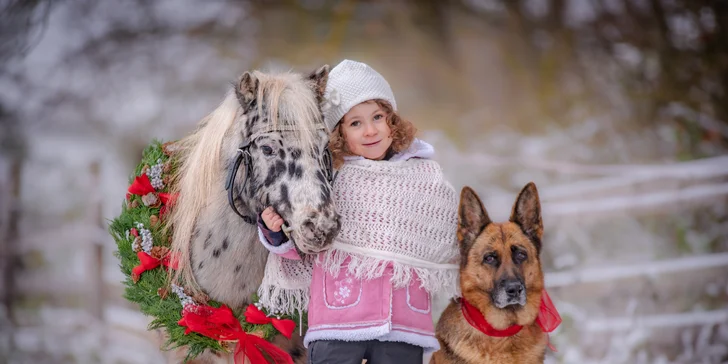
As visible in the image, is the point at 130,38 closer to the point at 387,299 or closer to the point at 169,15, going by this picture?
the point at 169,15

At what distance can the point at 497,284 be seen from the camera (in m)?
2.52

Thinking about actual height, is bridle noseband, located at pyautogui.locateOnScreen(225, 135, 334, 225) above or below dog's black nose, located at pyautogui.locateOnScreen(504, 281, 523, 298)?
above

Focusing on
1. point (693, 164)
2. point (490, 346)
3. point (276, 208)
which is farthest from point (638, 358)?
point (276, 208)

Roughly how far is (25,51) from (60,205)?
3.78 ft

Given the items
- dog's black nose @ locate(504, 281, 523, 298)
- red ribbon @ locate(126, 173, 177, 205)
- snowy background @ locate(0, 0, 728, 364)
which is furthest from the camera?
snowy background @ locate(0, 0, 728, 364)

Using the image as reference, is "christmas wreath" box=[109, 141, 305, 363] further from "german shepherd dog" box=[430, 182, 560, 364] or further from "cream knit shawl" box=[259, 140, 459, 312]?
"german shepherd dog" box=[430, 182, 560, 364]

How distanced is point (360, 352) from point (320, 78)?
99 cm

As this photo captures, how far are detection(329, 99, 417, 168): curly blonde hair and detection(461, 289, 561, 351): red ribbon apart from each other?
66 cm

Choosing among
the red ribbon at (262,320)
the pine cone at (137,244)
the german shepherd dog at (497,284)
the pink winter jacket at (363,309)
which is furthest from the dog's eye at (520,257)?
the pine cone at (137,244)

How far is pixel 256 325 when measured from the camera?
8.25ft

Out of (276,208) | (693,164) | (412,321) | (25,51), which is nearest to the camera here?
(276,208)

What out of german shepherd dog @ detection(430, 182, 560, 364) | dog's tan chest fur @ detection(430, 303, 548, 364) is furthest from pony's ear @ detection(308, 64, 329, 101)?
dog's tan chest fur @ detection(430, 303, 548, 364)

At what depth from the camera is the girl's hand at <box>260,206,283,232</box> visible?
2.28 metres

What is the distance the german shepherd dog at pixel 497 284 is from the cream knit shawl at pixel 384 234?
9cm
